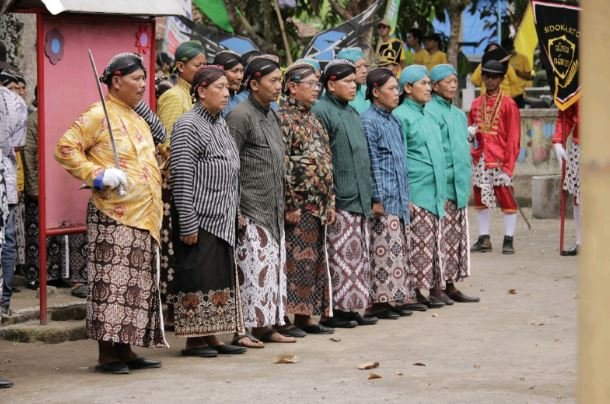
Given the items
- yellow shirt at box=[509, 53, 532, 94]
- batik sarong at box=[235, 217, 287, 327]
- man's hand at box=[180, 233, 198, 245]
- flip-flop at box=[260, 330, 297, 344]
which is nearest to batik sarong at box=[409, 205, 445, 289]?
flip-flop at box=[260, 330, 297, 344]

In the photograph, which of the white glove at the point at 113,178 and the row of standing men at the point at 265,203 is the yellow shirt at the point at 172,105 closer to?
the row of standing men at the point at 265,203

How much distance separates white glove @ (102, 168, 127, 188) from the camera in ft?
21.5

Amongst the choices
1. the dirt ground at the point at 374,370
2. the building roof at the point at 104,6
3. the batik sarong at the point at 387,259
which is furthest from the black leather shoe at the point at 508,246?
the building roof at the point at 104,6

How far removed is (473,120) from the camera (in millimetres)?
13312

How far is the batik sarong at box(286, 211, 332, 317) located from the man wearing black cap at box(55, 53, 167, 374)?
5.37ft

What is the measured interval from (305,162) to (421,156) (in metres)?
1.64

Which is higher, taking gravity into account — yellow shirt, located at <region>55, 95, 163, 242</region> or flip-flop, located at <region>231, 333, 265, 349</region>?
yellow shirt, located at <region>55, 95, 163, 242</region>

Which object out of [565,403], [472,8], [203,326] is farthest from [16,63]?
[472,8]

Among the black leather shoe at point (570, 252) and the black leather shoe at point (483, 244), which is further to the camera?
the black leather shoe at point (483, 244)

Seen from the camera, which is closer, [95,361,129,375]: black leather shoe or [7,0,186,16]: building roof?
[95,361,129,375]: black leather shoe

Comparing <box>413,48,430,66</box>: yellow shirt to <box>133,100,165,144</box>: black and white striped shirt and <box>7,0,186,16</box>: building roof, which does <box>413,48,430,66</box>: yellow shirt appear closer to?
<box>7,0,186,16</box>: building roof

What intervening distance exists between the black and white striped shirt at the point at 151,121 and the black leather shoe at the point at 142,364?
1.28 m

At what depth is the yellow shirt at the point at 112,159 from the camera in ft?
22.0

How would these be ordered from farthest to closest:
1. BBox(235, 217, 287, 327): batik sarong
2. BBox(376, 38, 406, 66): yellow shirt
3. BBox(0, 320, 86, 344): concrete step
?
1. BBox(376, 38, 406, 66): yellow shirt
2. BBox(0, 320, 86, 344): concrete step
3. BBox(235, 217, 287, 327): batik sarong
